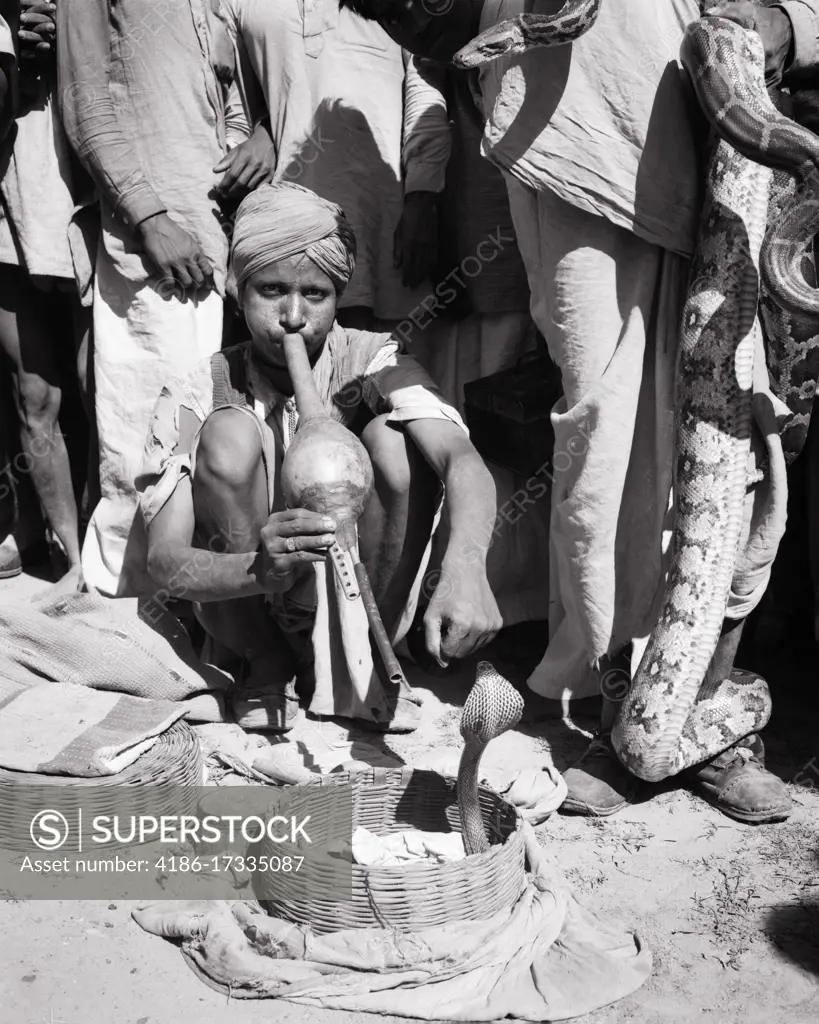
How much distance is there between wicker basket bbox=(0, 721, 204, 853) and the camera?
271 centimetres

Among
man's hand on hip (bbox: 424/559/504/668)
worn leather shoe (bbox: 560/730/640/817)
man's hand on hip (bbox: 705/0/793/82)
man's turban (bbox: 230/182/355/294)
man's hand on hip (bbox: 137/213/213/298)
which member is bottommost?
worn leather shoe (bbox: 560/730/640/817)

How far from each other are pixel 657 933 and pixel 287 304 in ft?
6.36

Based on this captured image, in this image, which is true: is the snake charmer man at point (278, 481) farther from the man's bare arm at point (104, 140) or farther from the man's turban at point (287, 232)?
the man's bare arm at point (104, 140)

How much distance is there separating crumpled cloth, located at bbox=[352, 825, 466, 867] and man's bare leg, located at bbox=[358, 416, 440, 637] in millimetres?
932

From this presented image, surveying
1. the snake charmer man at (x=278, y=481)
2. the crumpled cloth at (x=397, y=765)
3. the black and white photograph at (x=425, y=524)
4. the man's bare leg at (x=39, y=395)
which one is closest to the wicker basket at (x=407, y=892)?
the black and white photograph at (x=425, y=524)

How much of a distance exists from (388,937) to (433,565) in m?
1.49

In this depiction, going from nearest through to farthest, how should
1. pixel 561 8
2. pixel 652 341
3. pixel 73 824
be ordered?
pixel 73 824 → pixel 561 8 → pixel 652 341

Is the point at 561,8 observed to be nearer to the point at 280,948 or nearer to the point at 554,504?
the point at 554,504

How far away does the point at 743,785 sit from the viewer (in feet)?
9.77

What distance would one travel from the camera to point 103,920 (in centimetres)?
253

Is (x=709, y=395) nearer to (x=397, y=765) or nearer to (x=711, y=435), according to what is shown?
(x=711, y=435)

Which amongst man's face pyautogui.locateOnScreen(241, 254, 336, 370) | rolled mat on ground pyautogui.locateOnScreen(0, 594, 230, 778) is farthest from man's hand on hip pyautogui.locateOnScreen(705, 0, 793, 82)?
rolled mat on ground pyautogui.locateOnScreen(0, 594, 230, 778)

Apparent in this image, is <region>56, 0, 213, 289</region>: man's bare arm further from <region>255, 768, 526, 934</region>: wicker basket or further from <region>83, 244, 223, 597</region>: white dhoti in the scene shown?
<region>255, 768, 526, 934</region>: wicker basket

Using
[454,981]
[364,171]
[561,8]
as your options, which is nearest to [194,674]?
[454,981]
